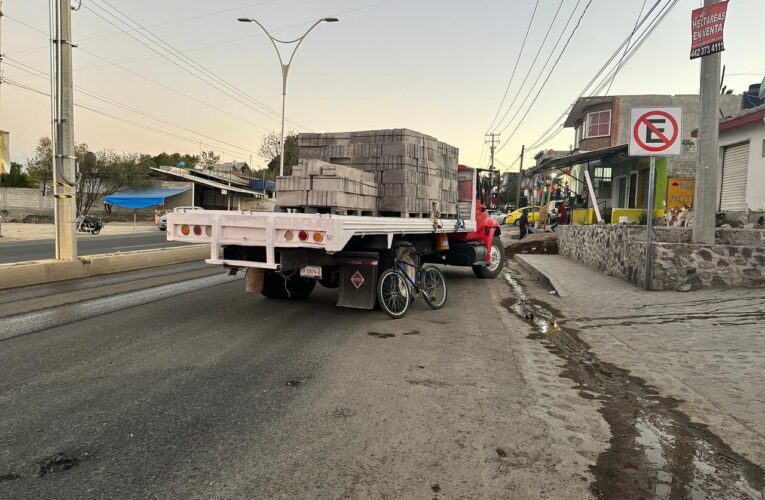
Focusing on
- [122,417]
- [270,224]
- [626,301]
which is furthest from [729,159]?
[122,417]

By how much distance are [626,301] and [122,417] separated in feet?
25.9

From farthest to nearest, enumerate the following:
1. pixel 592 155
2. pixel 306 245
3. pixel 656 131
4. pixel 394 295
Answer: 1. pixel 592 155
2. pixel 656 131
3. pixel 394 295
4. pixel 306 245

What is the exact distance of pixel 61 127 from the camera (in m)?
11.5

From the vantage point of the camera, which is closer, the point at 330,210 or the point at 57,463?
the point at 57,463

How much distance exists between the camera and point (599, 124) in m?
32.4

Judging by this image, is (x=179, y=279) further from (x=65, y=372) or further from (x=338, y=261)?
(x=65, y=372)

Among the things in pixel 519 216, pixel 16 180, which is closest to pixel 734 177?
pixel 519 216

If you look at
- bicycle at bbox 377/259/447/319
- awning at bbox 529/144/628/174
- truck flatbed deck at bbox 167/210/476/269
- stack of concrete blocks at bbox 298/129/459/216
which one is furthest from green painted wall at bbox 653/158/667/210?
truck flatbed deck at bbox 167/210/476/269

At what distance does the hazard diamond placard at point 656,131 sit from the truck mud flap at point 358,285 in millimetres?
5049

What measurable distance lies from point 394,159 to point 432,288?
224cm

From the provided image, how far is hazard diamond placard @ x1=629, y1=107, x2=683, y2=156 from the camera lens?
8828mm

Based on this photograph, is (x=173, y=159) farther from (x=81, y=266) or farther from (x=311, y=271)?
(x=311, y=271)

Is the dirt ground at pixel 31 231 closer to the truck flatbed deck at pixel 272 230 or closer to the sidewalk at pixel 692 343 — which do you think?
the truck flatbed deck at pixel 272 230

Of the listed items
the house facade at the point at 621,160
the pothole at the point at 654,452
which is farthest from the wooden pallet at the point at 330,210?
the house facade at the point at 621,160
